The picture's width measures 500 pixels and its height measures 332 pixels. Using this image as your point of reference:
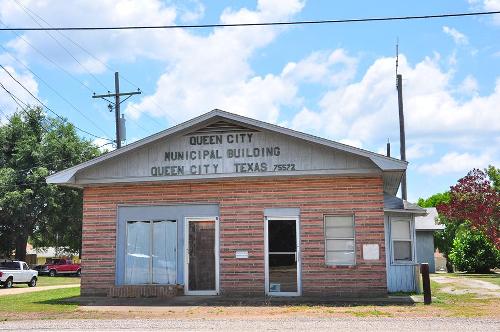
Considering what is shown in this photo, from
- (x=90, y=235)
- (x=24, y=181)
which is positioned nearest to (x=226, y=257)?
(x=90, y=235)

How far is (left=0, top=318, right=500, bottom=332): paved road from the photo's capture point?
11609 millimetres

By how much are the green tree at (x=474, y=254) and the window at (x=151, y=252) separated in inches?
880

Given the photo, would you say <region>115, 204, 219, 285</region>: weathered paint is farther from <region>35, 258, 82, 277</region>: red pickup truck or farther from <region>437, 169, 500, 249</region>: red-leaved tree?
<region>35, 258, 82, 277</region>: red pickup truck

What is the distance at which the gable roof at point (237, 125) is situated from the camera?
16.6 metres

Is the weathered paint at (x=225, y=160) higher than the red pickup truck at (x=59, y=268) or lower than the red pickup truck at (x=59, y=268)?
higher

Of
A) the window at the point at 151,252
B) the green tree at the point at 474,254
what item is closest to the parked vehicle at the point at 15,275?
the window at the point at 151,252

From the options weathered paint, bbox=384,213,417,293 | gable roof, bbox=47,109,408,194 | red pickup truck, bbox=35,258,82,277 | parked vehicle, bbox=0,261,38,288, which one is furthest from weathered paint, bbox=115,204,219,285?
red pickup truck, bbox=35,258,82,277

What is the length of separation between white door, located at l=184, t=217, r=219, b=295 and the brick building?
0.10ft

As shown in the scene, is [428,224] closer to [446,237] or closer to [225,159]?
[446,237]

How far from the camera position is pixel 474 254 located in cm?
3650

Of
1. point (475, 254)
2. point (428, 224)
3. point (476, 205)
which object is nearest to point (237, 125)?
point (476, 205)

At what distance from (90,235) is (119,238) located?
896mm

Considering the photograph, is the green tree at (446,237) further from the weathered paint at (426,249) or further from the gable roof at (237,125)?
the gable roof at (237,125)

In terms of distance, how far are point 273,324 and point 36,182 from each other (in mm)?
37415
